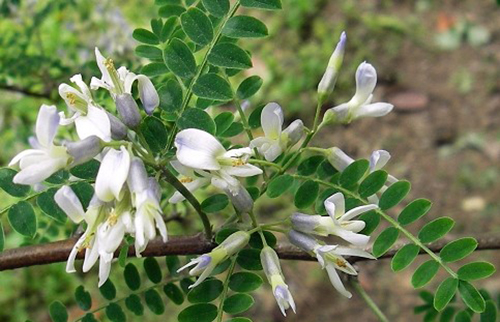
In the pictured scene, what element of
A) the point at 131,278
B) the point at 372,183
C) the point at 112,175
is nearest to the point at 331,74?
the point at 372,183

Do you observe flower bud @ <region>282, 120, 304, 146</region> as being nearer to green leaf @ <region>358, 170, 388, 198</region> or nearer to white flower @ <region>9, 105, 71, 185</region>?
green leaf @ <region>358, 170, 388, 198</region>

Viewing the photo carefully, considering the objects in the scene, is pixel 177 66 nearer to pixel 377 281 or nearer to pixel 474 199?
pixel 377 281

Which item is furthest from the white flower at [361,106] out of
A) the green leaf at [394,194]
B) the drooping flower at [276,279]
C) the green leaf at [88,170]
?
the green leaf at [88,170]

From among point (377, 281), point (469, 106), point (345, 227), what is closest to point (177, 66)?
point (345, 227)

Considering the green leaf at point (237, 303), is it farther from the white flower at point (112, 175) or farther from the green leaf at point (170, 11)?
the green leaf at point (170, 11)

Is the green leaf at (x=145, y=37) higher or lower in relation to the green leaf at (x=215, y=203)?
higher

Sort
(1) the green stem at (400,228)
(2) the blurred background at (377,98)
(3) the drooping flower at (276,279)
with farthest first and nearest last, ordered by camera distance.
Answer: (2) the blurred background at (377,98)
(1) the green stem at (400,228)
(3) the drooping flower at (276,279)

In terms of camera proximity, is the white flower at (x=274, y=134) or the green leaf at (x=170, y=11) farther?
the green leaf at (x=170, y=11)
